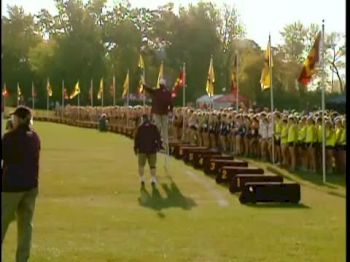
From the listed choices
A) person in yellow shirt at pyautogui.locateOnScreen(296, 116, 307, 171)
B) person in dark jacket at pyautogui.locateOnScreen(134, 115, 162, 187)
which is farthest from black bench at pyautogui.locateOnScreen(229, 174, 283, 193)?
person in yellow shirt at pyautogui.locateOnScreen(296, 116, 307, 171)

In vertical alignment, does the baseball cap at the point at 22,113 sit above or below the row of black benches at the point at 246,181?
above

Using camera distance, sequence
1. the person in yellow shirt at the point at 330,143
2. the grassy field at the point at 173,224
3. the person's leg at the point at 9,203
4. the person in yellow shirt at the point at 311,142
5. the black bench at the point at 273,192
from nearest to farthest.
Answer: the person's leg at the point at 9,203 → the grassy field at the point at 173,224 → the black bench at the point at 273,192 → the person in yellow shirt at the point at 330,143 → the person in yellow shirt at the point at 311,142

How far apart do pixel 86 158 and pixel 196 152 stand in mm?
5978

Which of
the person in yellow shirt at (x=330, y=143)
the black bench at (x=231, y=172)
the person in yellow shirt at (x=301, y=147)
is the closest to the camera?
the black bench at (x=231, y=172)

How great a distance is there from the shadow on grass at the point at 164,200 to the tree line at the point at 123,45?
65088mm

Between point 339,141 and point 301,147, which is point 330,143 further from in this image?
point 301,147

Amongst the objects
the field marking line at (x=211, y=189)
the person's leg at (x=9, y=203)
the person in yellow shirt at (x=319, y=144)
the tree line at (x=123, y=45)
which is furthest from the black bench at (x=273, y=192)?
the tree line at (x=123, y=45)

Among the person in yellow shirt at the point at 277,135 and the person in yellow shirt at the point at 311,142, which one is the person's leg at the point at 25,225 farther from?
the person in yellow shirt at the point at 277,135

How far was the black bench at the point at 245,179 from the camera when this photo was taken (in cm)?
1830

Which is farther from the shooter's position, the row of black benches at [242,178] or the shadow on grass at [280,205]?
the row of black benches at [242,178]

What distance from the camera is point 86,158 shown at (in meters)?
31.1

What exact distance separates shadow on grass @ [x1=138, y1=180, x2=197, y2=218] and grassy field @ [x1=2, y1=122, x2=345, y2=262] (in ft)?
0.07

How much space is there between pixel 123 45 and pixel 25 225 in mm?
88030

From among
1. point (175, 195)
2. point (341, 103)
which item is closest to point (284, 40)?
→ point (341, 103)
